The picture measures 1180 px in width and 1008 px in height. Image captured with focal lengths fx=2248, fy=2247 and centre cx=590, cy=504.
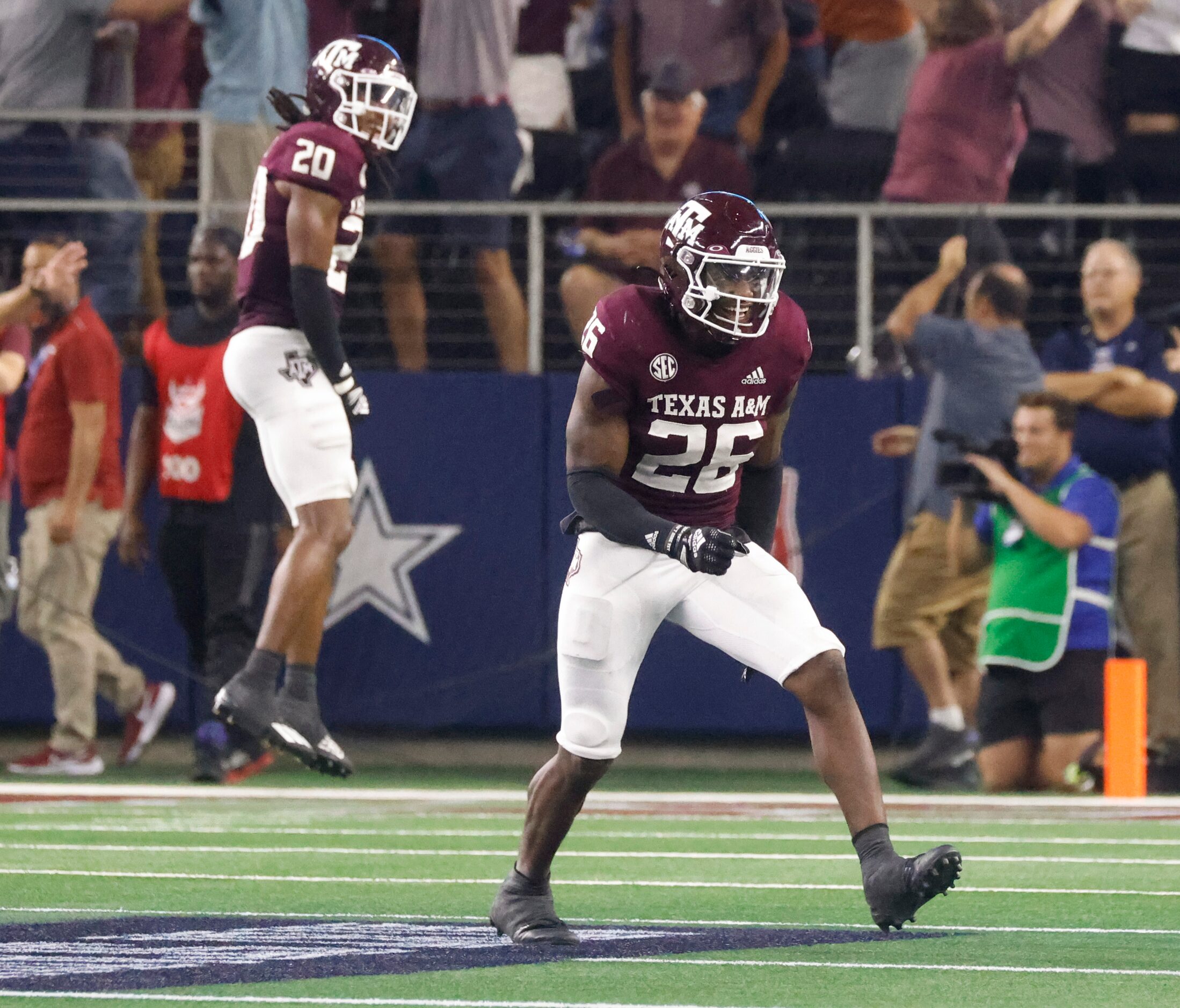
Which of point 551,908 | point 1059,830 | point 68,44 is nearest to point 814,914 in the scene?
point 551,908

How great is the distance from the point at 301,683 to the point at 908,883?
2993mm

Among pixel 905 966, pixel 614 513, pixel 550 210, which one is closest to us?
pixel 905 966

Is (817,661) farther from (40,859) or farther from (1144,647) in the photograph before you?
(1144,647)

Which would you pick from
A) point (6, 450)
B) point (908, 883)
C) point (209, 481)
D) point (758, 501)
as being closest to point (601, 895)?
point (758, 501)

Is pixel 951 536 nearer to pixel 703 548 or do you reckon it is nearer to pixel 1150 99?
pixel 1150 99

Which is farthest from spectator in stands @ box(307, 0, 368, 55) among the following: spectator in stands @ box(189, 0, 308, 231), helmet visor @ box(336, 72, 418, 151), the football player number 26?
the football player number 26

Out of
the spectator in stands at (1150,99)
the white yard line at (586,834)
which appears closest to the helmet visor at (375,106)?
the white yard line at (586,834)

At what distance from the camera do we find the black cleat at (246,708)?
754cm

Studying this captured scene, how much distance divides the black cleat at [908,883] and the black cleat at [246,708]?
2.59 meters

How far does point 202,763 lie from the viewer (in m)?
11.3

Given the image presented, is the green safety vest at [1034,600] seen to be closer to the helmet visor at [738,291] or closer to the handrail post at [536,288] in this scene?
the handrail post at [536,288]

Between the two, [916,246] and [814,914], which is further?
[916,246]

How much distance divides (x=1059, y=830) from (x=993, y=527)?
95.3 inches

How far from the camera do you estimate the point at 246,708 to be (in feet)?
24.8
